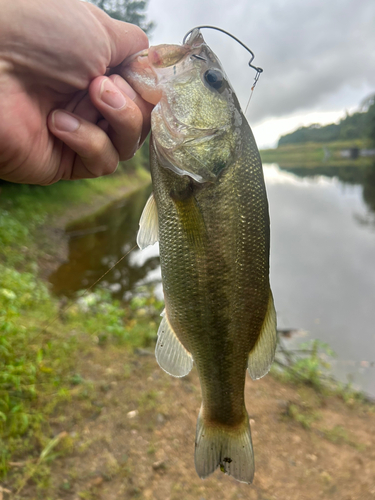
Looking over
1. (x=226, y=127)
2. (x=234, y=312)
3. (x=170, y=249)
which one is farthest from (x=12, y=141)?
(x=234, y=312)

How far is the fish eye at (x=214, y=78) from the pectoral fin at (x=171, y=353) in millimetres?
1375

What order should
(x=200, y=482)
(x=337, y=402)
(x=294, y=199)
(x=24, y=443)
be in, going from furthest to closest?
(x=294, y=199), (x=337, y=402), (x=200, y=482), (x=24, y=443)

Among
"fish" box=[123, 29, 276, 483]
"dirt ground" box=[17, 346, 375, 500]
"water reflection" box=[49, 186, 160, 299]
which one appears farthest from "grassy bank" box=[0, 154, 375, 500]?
"water reflection" box=[49, 186, 160, 299]

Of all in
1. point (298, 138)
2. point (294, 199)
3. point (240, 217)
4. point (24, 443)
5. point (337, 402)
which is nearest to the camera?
point (240, 217)

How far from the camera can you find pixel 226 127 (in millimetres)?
1752

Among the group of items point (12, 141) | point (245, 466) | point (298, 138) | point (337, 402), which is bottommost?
point (337, 402)

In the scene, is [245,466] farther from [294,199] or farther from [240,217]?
[294,199]

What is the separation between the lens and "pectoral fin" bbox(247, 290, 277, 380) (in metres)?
1.82

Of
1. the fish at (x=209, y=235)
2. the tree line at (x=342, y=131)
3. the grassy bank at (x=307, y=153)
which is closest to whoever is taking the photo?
the fish at (x=209, y=235)

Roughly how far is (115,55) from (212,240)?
3.97ft

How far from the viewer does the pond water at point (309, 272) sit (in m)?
6.70

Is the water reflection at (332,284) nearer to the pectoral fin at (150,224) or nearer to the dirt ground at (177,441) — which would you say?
the dirt ground at (177,441)

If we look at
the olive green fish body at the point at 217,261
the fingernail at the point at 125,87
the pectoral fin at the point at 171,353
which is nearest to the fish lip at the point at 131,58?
the fingernail at the point at 125,87

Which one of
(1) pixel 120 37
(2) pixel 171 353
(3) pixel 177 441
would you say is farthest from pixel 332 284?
(1) pixel 120 37
